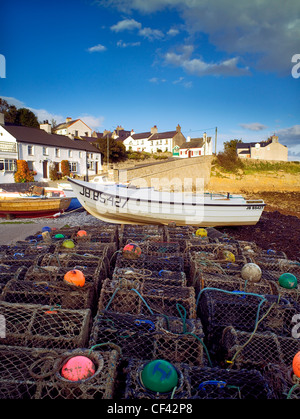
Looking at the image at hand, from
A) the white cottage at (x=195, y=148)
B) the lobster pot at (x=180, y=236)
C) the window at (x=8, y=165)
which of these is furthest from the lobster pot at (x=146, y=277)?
the white cottage at (x=195, y=148)

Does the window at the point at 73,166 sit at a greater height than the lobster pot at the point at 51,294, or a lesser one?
greater

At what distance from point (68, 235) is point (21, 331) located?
12.3 ft

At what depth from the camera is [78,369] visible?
1696mm

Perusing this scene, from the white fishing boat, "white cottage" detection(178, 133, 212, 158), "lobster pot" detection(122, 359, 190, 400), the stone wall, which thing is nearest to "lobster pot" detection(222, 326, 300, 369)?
"lobster pot" detection(122, 359, 190, 400)

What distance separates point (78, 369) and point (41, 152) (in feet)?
93.7

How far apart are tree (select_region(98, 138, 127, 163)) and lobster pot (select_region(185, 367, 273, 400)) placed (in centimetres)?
3443

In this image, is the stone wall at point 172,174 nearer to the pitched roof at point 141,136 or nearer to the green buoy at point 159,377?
the green buoy at point 159,377

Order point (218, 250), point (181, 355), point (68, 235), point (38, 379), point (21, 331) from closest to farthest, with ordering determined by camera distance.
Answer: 1. point (38, 379)
2. point (181, 355)
3. point (21, 331)
4. point (218, 250)
5. point (68, 235)

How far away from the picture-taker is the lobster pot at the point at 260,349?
2182mm

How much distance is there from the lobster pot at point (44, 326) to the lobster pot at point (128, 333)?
0.47ft

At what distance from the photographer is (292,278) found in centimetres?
341

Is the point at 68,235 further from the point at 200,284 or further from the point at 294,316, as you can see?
the point at 294,316

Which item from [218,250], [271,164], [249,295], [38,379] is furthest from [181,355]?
[271,164]

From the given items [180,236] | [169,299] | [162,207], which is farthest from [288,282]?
[162,207]
